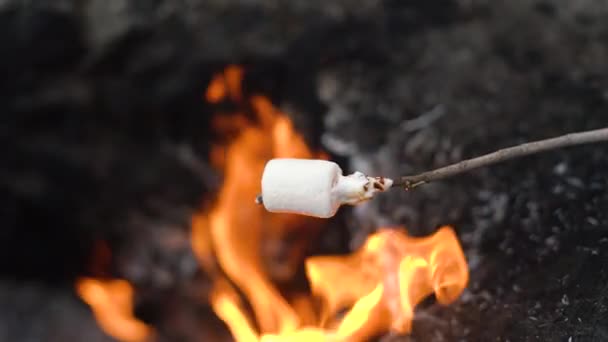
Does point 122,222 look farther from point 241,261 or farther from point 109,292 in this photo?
point 241,261

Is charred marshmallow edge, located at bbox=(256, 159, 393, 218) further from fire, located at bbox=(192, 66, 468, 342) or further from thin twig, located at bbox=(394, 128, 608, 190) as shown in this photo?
fire, located at bbox=(192, 66, 468, 342)

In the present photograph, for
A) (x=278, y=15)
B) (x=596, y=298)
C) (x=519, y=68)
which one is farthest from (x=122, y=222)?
(x=596, y=298)

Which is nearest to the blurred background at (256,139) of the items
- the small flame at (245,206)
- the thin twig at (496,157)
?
the small flame at (245,206)

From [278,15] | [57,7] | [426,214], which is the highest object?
[57,7]

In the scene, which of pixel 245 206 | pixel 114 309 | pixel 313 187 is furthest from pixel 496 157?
pixel 114 309

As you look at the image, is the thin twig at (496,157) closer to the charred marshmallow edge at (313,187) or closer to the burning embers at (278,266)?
the charred marshmallow edge at (313,187)

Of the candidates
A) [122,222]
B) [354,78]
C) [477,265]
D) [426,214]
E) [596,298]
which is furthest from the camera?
[122,222]

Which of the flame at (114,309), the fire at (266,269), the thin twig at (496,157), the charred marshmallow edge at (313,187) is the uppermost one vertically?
the charred marshmallow edge at (313,187)
